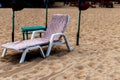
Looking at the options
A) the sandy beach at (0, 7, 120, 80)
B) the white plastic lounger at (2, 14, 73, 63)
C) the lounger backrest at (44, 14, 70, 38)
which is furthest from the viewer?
the lounger backrest at (44, 14, 70, 38)

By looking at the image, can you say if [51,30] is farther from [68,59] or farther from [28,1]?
[28,1]

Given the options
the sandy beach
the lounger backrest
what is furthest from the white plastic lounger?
the sandy beach

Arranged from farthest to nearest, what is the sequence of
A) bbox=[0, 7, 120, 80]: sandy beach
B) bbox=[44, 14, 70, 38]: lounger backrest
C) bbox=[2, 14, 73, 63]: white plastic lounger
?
bbox=[44, 14, 70, 38]: lounger backrest < bbox=[2, 14, 73, 63]: white plastic lounger < bbox=[0, 7, 120, 80]: sandy beach

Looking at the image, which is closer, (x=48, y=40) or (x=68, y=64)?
(x=68, y=64)

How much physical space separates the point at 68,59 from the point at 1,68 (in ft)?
4.80

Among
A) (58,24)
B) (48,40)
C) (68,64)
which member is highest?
(58,24)

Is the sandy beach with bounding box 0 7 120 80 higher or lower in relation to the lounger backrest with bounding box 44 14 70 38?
lower

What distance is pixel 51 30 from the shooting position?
302 inches

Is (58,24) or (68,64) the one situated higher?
(58,24)

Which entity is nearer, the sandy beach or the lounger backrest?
the sandy beach

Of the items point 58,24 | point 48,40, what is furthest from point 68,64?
point 58,24

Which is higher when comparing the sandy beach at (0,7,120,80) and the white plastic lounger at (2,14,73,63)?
the white plastic lounger at (2,14,73,63)

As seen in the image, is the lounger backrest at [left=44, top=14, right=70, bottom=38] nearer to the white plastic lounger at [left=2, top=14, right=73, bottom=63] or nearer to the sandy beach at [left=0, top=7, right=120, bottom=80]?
the white plastic lounger at [left=2, top=14, right=73, bottom=63]

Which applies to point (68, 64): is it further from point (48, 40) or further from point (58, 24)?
point (58, 24)
